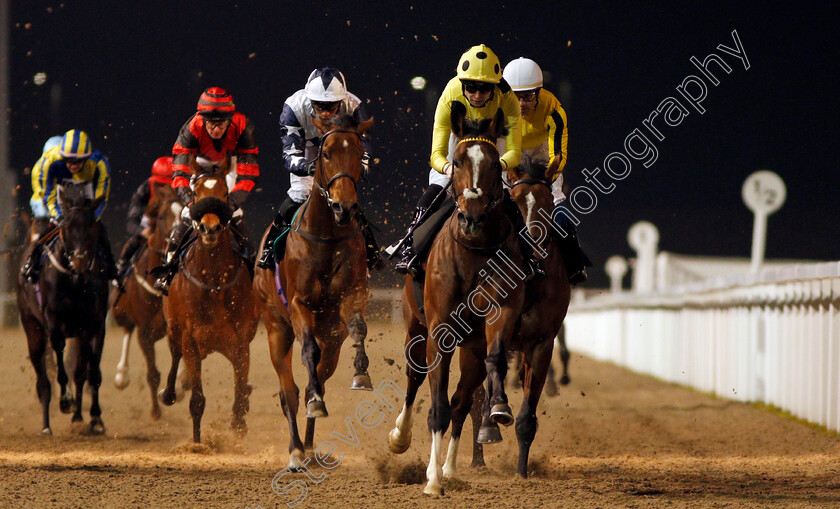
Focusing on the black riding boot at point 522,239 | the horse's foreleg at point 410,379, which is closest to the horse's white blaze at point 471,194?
the black riding boot at point 522,239

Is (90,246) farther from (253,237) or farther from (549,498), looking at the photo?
(253,237)

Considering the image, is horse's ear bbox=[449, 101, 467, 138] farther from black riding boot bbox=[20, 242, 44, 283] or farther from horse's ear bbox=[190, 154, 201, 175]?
black riding boot bbox=[20, 242, 44, 283]

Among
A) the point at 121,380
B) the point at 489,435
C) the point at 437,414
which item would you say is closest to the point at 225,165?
the point at 437,414

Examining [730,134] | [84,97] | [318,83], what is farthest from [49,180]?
[730,134]

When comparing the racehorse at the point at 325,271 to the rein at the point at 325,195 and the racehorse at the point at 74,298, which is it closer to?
the rein at the point at 325,195

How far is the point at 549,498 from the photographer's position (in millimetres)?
6574

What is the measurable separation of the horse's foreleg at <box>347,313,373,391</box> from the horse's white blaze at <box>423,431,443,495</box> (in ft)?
4.19

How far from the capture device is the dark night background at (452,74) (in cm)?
990

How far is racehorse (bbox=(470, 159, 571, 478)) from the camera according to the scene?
7.45 metres

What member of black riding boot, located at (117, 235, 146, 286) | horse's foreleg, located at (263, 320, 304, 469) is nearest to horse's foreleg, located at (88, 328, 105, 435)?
black riding boot, located at (117, 235, 146, 286)

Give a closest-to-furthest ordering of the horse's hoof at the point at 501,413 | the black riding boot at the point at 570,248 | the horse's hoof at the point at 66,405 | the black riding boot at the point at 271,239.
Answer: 1. the horse's hoof at the point at 501,413
2. the black riding boot at the point at 570,248
3. the black riding boot at the point at 271,239
4. the horse's hoof at the point at 66,405

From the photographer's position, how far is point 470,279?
6.91 metres

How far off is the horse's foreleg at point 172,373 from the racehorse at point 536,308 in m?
3.90

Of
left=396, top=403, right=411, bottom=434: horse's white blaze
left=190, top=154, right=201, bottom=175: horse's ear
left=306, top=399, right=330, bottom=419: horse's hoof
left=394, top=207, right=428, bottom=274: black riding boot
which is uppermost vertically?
left=190, top=154, right=201, bottom=175: horse's ear
